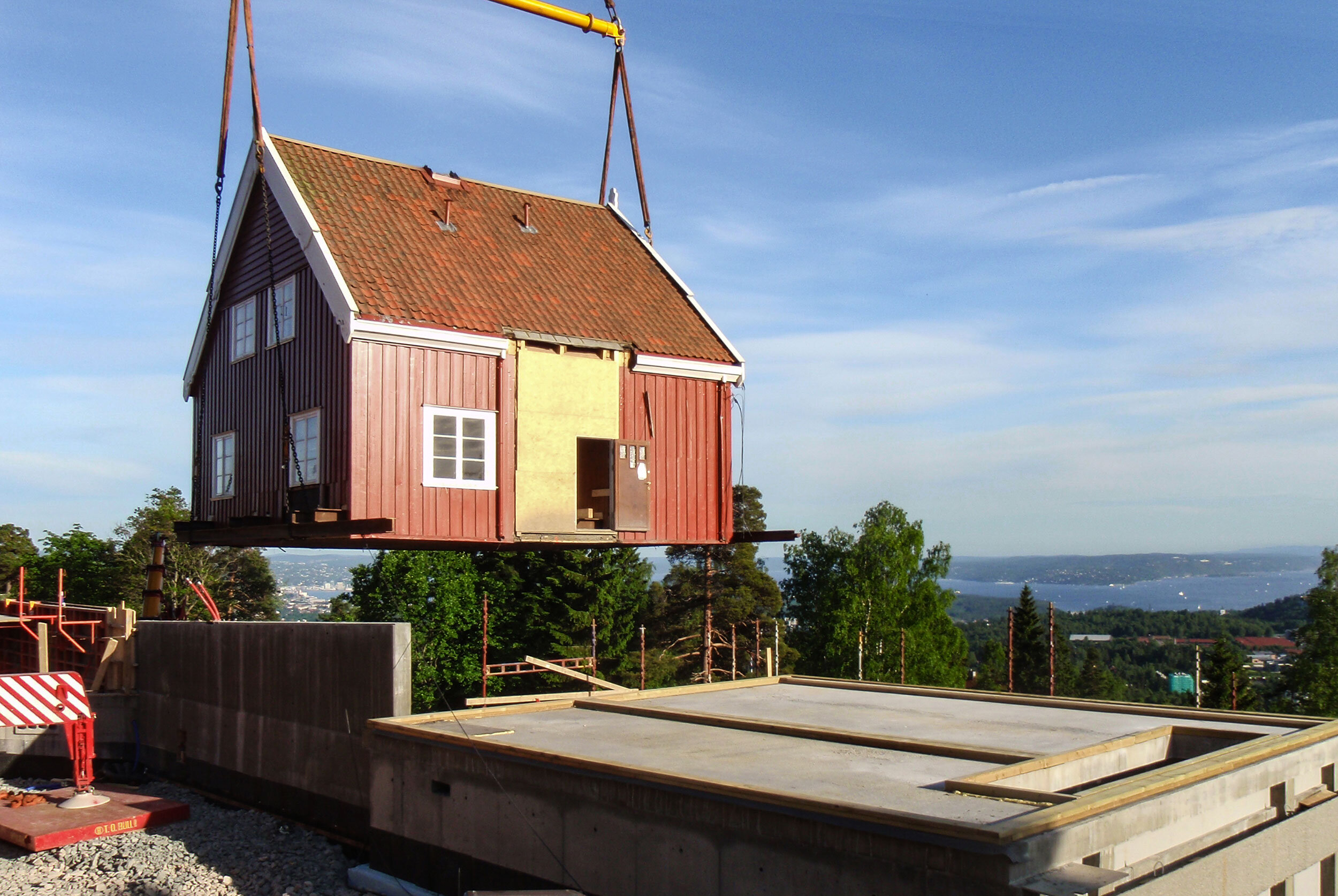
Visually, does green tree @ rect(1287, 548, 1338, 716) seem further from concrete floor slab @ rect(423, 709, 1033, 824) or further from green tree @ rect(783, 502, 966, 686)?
concrete floor slab @ rect(423, 709, 1033, 824)

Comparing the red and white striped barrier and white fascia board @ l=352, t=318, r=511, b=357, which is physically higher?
white fascia board @ l=352, t=318, r=511, b=357

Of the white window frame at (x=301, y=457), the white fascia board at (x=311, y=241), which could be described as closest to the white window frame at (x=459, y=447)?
the white window frame at (x=301, y=457)

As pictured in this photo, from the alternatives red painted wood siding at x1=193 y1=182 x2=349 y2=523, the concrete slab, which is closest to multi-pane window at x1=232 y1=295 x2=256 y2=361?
red painted wood siding at x1=193 y1=182 x2=349 y2=523

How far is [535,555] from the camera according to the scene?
65.8 metres

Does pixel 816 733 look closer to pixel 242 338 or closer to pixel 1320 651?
pixel 242 338

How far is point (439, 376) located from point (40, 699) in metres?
8.51

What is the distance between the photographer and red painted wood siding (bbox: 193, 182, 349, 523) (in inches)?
709

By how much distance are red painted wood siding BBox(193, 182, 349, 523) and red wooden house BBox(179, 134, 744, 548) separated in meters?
0.05

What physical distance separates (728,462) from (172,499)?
60.0 m

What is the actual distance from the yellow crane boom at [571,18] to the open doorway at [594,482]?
998cm

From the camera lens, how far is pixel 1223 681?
219 feet

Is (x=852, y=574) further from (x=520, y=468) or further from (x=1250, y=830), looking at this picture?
(x=1250, y=830)

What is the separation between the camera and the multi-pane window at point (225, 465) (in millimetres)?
21484

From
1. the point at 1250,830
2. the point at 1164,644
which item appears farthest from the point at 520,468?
the point at 1164,644
